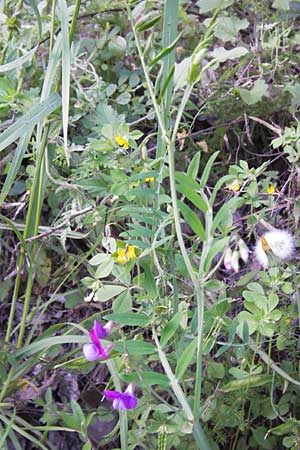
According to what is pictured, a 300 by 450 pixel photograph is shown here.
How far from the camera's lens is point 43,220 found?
1.64 meters

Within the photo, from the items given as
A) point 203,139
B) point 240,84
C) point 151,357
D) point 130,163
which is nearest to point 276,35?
point 240,84

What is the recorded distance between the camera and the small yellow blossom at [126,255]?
41.8 inches

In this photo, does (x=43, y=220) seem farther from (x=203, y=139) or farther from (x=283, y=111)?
(x=283, y=111)

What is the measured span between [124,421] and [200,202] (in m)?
0.41

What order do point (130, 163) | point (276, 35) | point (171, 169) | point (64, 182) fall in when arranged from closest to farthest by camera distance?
point (171, 169) → point (130, 163) → point (64, 182) → point (276, 35)

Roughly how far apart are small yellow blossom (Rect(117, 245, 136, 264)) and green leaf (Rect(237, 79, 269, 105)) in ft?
2.13

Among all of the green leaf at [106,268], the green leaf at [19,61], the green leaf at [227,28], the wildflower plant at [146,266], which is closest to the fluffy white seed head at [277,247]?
the wildflower plant at [146,266]

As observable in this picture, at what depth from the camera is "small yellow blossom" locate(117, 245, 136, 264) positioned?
106 cm

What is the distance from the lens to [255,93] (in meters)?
1.59

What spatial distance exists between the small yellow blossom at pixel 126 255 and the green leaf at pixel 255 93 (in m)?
0.65

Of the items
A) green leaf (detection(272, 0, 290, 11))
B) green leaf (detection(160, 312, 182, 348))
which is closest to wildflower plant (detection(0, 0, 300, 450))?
green leaf (detection(160, 312, 182, 348))

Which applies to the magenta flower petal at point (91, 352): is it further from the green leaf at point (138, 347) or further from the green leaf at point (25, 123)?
the green leaf at point (25, 123)

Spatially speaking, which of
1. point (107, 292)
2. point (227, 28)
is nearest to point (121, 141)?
point (107, 292)

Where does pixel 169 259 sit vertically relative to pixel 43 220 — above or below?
above
